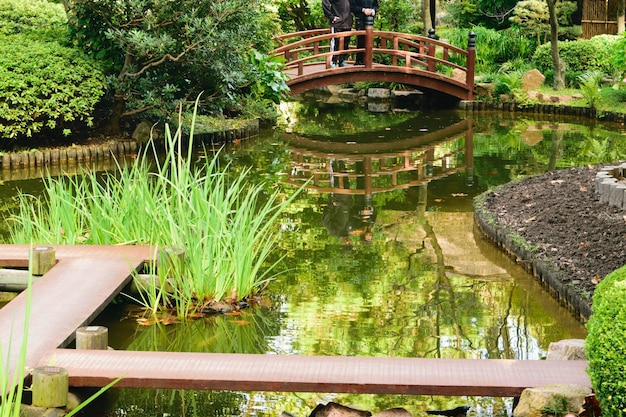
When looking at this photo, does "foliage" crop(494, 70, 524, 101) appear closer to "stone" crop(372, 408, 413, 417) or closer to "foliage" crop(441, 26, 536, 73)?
"foliage" crop(441, 26, 536, 73)

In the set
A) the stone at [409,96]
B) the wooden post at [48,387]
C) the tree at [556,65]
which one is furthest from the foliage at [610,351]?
the stone at [409,96]

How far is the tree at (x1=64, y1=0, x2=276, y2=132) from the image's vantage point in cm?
1290

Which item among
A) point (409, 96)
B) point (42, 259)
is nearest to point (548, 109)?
point (409, 96)

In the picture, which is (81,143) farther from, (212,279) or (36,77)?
(212,279)

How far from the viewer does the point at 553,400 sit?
4352mm

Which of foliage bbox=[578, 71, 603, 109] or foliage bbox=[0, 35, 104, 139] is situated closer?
foliage bbox=[0, 35, 104, 139]

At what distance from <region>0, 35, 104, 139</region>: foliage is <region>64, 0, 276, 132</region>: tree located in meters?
0.43

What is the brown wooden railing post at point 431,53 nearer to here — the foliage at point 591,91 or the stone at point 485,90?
the stone at point 485,90

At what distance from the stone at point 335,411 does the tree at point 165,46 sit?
8610 millimetres

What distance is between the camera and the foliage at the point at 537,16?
69.2 feet

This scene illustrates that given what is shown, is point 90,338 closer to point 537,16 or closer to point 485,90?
point 485,90

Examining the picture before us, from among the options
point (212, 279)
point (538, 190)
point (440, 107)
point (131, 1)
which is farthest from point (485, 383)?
point (440, 107)

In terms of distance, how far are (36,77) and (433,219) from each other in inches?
226

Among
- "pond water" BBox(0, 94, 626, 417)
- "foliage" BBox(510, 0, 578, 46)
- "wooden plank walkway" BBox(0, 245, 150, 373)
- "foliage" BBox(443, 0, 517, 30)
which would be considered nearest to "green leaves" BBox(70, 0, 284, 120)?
"pond water" BBox(0, 94, 626, 417)
